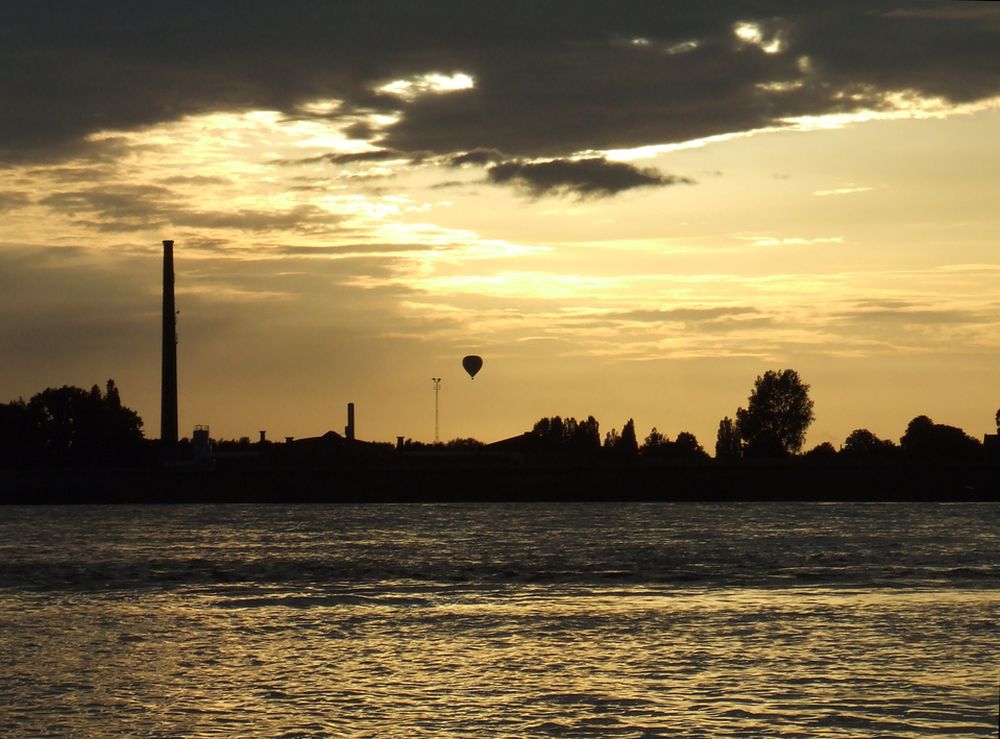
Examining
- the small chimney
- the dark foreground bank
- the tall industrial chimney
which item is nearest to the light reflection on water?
the tall industrial chimney

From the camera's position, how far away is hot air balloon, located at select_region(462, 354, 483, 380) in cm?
17710

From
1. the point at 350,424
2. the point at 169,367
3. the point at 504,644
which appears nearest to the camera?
the point at 504,644

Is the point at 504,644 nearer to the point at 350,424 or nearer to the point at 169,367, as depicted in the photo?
the point at 169,367

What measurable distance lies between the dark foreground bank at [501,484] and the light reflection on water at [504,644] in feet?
334

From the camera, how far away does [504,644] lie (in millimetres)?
29688

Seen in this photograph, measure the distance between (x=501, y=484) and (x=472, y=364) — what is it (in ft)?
53.0

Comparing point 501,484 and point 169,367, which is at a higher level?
point 169,367

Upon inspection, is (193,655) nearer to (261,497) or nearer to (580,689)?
(580,689)

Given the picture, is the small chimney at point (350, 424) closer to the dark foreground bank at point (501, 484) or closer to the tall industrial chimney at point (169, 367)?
the dark foreground bank at point (501, 484)

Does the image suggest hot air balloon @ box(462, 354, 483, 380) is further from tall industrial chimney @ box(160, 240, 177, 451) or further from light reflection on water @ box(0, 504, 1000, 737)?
light reflection on water @ box(0, 504, 1000, 737)

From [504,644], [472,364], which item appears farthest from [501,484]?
[504,644]

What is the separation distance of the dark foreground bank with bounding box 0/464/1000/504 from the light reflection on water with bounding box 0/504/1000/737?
102m

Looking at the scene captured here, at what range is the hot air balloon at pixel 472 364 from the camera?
6972 inches

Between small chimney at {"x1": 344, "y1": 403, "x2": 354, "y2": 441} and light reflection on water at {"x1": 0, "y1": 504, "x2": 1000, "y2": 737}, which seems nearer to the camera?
light reflection on water at {"x1": 0, "y1": 504, "x2": 1000, "y2": 737}
